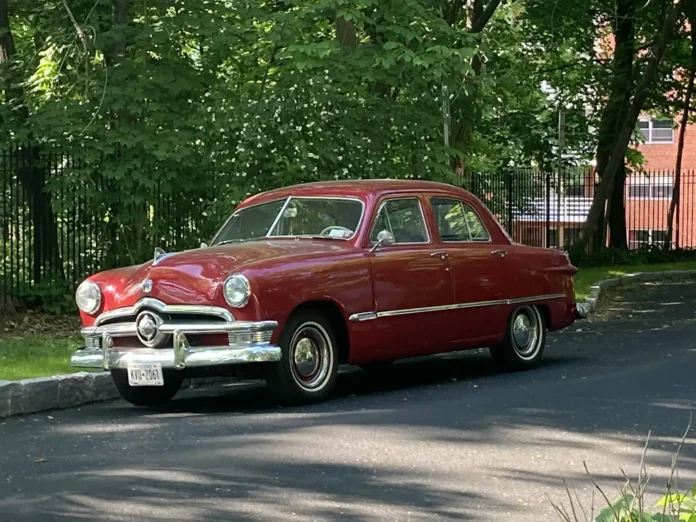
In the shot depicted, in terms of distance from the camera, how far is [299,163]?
15.0 m

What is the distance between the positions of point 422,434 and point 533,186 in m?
21.0

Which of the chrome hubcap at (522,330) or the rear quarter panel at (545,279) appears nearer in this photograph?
the rear quarter panel at (545,279)

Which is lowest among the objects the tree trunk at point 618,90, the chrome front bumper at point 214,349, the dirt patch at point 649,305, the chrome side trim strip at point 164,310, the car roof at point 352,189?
the dirt patch at point 649,305

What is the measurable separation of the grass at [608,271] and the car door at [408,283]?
9.03m

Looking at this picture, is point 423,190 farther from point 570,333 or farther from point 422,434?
point 570,333

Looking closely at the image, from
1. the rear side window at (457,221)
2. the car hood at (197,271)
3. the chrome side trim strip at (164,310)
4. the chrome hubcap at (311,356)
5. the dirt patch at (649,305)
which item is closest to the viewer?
the chrome side trim strip at (164,310)

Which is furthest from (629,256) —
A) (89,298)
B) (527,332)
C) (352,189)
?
(89,298)

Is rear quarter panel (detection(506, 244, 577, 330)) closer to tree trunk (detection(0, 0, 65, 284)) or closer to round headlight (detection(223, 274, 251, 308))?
round headlight (detection(223, 274, 251, 308))

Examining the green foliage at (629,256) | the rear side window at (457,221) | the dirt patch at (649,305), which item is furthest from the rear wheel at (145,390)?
the green foliage at (629,256)

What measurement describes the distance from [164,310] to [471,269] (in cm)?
315

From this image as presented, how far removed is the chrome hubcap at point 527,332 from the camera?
11.7 meters

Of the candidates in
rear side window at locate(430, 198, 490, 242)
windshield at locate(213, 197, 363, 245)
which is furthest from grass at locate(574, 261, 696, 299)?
windshield at locate(213, 197, 363, 245)

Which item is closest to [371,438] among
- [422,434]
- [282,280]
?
[422,434]

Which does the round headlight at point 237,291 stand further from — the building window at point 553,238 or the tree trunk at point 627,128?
the building window at point 553,238
